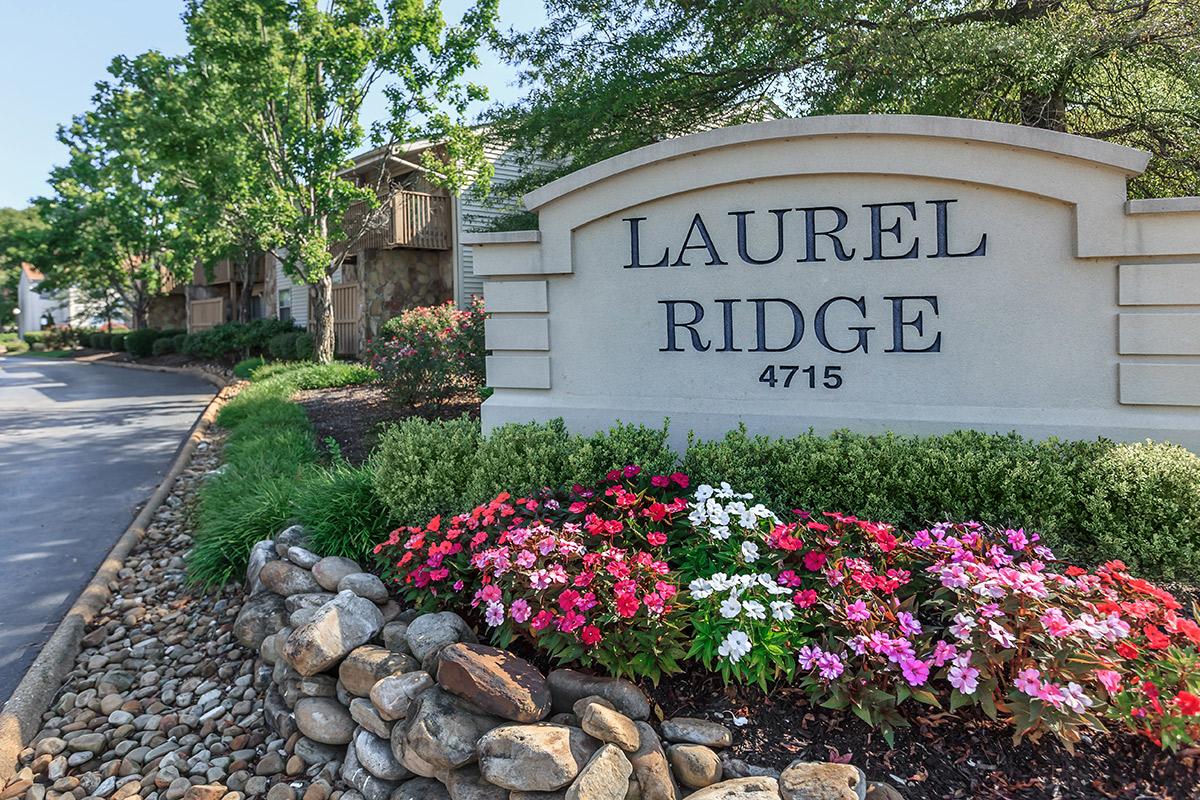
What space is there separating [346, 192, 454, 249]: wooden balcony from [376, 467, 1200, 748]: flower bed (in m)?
14.2

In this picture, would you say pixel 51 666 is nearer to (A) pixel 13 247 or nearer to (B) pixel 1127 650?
(B) pixel 1127 650

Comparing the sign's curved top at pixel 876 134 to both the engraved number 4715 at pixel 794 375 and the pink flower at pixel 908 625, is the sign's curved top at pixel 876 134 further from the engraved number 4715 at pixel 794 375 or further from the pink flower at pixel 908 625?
the pink flower at pixel 908 625

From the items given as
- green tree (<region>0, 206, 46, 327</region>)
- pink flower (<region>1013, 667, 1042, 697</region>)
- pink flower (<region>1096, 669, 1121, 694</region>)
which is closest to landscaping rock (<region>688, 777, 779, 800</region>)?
pink flower (<region>1013, 667, 1042, 697</region>)

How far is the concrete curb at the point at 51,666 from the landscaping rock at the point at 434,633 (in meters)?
1.78

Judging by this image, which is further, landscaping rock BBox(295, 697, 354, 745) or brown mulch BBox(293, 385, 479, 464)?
brown mulch BBox(293, 385, 479, 464)

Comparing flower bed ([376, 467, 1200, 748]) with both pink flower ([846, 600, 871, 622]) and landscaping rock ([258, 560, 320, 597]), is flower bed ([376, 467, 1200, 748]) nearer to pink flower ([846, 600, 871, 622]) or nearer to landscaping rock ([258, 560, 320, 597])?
pink flower ([846, 600, 871, 622])

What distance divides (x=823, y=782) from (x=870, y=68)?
23.2 feet

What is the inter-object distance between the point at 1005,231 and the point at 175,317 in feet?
129

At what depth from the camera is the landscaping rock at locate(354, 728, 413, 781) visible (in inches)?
119

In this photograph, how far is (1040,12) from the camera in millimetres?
8008

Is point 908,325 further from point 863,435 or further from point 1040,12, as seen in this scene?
point 1040,12

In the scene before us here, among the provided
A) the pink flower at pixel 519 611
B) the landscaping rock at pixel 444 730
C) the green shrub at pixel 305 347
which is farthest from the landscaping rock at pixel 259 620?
the green shrub at pixel 305 347

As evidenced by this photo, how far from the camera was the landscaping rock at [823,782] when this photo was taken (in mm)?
2512

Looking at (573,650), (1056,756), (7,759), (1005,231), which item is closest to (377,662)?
(573,650)
